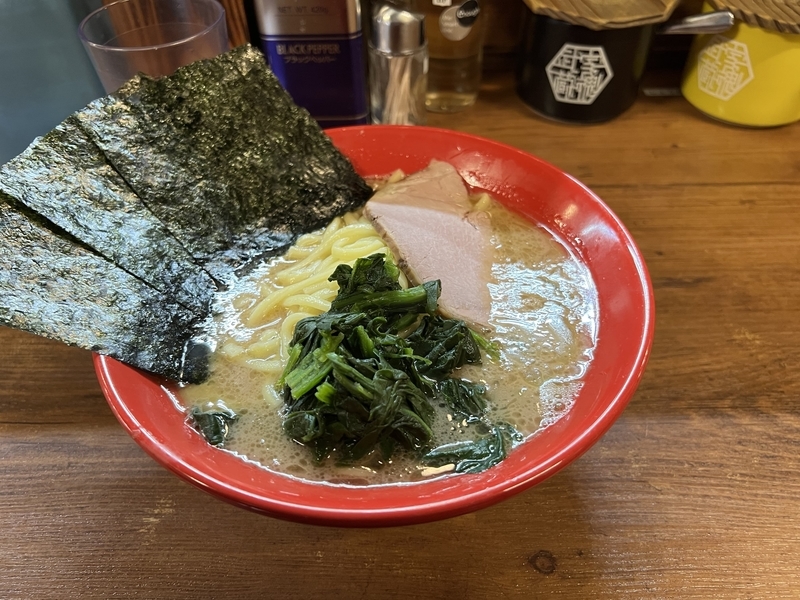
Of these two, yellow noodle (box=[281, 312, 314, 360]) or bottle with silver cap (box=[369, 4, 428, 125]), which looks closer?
yellow noodle (box=[281, 312, 314, 360])

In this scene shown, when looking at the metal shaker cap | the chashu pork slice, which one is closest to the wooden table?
the chashu pork slice

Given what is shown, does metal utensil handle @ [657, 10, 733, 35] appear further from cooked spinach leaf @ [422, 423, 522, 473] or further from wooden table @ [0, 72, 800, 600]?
cooked spinach leaf @ [422, 423, 522, 473]

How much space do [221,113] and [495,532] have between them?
115cm

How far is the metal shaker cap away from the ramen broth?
0.64 meters

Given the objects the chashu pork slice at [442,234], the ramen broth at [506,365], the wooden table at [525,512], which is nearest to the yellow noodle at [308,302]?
the ramen broth at [506,365]

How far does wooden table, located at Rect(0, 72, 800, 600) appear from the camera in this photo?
985mm

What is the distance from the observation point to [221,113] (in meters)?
1.43

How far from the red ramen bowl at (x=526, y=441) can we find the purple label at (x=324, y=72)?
0.58 m

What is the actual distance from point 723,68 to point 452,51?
93 centimetres

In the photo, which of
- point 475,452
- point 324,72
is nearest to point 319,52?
point 324,72

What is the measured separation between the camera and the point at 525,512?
1075 millimetres

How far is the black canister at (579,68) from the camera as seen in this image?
182 centimetres

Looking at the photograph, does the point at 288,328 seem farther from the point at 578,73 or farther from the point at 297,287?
the point at 578,73

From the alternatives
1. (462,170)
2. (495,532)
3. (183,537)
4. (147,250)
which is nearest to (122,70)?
(147,250)
